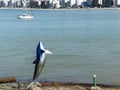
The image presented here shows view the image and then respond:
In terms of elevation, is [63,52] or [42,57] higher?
[42,57]

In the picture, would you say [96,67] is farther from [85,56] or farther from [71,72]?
[85,56]

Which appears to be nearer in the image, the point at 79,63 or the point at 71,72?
the point at 71,72

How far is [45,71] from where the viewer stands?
23.3 m

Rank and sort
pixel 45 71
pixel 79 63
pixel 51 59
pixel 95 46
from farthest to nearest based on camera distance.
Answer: pixel 95 46 < pixel 51 59 < pixel 79 63 < pixel 45 71

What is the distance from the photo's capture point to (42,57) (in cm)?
1075

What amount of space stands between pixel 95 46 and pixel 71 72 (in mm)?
12807

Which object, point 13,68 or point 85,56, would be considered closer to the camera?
point 13,68

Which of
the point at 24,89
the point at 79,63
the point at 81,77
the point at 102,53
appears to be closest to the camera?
the point at 24,89

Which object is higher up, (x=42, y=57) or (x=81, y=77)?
(x=42, y=57)

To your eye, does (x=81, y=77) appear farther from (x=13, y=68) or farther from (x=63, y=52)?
(x=63, y=52)

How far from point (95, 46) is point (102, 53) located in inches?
192

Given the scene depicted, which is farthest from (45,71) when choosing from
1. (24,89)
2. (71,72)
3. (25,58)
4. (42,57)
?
(42,57)

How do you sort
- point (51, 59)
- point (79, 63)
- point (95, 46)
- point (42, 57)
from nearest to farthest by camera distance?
1. point (42, 57)
2. point (79, 63)
3. point (51, 59)
4. point (95, 46)

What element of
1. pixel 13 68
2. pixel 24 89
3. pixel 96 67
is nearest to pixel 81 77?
pixel 96 67
